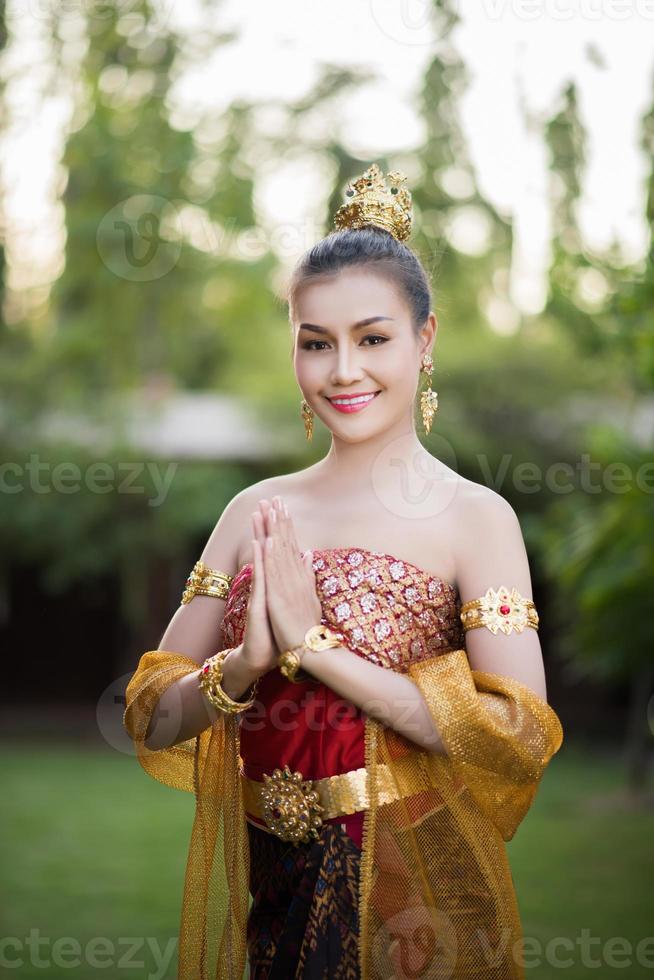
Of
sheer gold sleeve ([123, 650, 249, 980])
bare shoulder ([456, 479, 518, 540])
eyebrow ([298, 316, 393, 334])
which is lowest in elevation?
sheer gold sleeve ([123, 650, 249, 980])

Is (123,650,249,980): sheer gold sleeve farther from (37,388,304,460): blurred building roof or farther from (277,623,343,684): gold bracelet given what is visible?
(37,388,304,460): blurred building roof

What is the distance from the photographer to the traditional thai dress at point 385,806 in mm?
1921

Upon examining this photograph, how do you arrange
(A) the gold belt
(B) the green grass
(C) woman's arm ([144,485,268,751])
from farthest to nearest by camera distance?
(B) the green grass → (C) woman's arm ([144,485,268,751]) → (A) the gold belt

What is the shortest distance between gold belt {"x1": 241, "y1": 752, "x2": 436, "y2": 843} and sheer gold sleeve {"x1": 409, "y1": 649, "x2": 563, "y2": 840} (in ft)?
0.34

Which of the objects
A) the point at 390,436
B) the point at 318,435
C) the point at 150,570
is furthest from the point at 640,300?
the point at 150,570

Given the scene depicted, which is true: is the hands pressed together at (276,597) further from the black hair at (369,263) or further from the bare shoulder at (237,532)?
the black hair at (369,263)

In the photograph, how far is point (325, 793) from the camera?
1991 mm

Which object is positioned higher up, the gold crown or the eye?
the gold crown

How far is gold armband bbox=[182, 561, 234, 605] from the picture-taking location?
2211mm

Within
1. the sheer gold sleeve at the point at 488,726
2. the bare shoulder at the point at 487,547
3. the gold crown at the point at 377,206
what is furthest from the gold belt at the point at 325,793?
the gold crown at the point at 377,206

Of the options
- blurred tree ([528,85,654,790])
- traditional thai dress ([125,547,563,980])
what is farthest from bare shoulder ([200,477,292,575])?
blurred tree ([528,85,654,790])

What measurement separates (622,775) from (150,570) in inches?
187

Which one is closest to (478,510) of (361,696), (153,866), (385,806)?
(361,696)

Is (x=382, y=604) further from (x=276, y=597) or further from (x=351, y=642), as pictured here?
(x=276, y=597)
